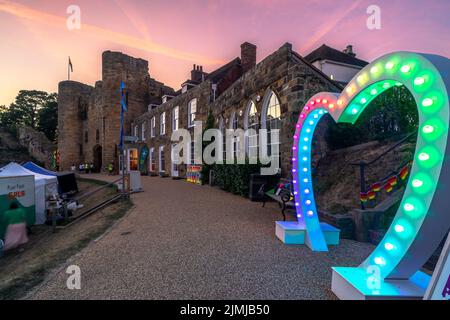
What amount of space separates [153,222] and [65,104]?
3792 centimetres

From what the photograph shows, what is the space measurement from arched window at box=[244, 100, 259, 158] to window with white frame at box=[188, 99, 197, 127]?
→ 744 centimetres

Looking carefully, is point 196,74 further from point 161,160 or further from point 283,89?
point 283,89

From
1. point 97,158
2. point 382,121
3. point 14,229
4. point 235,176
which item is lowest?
point 14,229

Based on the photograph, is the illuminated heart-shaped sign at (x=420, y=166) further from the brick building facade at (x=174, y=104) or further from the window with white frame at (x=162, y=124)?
the window with white frame at (x=162, y=124)

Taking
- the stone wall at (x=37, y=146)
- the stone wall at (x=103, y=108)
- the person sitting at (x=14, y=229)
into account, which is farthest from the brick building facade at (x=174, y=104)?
the person sitting at (x=14, y=229)

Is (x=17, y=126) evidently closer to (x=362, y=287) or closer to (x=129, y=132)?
(x=129, y=132)

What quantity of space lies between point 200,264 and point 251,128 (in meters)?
8.30

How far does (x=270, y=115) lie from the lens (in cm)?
967

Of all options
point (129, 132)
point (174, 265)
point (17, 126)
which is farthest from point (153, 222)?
point (17, 126)

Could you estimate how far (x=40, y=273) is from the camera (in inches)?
128

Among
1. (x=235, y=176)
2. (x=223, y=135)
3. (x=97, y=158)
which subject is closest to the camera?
(x=235, y=176)

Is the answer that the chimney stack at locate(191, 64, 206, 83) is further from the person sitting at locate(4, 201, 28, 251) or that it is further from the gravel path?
the gravel path

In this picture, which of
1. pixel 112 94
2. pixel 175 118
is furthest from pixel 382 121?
pixel 112 94

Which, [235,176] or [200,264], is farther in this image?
[235,176]
